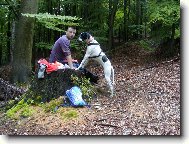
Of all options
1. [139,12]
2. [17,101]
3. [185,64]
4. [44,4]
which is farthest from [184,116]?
[44,4]

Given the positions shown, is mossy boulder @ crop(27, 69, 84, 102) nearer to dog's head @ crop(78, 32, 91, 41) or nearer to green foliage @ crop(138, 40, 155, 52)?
dog's head @ crop(78, 32, 91, 41)

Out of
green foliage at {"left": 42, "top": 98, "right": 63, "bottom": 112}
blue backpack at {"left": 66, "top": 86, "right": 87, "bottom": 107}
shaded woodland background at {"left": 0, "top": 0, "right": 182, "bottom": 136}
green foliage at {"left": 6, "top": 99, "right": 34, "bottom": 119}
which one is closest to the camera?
shaded woodland background at {"left": 0, "top": 0, "right": 182, "bottom": 136}

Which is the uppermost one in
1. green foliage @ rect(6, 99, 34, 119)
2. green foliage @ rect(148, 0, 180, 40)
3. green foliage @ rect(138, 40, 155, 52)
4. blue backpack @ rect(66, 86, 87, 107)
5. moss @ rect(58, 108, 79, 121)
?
green foliage @ rect(148, 0, 180, 40)

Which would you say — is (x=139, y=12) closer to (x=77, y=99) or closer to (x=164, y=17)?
(x=164, y=17)

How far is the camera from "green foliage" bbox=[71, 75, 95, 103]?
8.83 metres

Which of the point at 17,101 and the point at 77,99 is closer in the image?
the point at 77,99

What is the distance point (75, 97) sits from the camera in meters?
8.38

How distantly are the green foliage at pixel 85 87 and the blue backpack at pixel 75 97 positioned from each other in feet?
0.84

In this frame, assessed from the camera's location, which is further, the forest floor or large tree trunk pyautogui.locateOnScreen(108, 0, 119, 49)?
large tree trunk pyautogui.locateOnScreen(108, 0, 119, 49)

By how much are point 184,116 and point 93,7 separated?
1301cm

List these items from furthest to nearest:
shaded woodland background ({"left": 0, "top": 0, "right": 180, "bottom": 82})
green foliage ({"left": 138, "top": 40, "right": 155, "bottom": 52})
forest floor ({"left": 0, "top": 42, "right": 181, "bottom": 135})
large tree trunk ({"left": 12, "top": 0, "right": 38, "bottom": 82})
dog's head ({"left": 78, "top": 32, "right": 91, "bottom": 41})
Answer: green foliage ({"left": 138, "top": 40, "right": 155, "bottom": 52}) → large tree trunk ({"left": 12, "top": 0, "right": 38, "bottom": 82}) → shaded woodland background ({"left": 0, "top": 0, "right": 180, "bottom": 82}) → dog's head ({"left": 78, "top": 32, "right": 91, "bottom": 41}) → forest floor ({"left": 0, "top": 42, "right": 181, "bottom": 135})

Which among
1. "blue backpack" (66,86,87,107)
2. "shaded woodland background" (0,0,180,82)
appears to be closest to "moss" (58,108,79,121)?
"blue backpack" (66,86,87,107)

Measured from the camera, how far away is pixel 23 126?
8.13m

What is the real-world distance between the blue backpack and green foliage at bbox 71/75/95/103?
0.26 m
